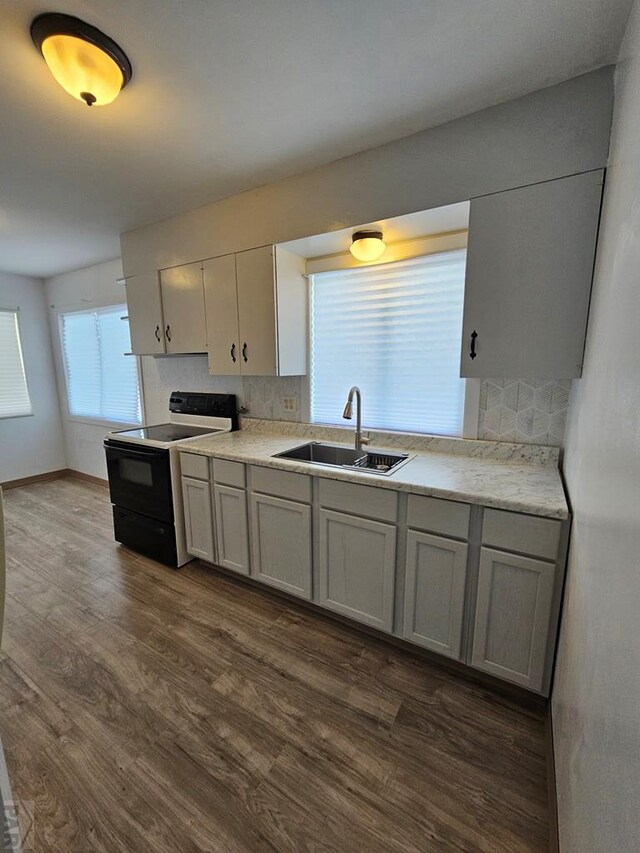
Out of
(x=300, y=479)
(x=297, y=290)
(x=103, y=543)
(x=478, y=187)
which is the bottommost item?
(x=103, y=543)

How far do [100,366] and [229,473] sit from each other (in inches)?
116

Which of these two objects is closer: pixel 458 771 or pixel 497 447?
pixel 458 771

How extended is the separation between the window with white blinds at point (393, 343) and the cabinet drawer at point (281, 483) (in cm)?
72

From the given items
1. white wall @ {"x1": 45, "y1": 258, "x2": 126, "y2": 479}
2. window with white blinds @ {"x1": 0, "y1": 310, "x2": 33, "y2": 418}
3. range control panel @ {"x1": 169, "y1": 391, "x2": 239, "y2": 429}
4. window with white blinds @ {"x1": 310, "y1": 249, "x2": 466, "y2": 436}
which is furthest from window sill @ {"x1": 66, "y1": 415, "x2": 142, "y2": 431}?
window with white blinds @ {"x1": 310, "y1": 249, "x2": 466, "y2": 436}

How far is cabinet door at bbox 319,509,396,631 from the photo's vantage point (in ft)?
5.78

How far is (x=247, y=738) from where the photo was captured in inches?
55.7

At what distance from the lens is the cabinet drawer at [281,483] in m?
1.96

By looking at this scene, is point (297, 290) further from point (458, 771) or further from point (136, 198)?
point (458, 771)

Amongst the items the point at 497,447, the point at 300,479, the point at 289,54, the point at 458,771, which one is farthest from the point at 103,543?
the point at 289,54

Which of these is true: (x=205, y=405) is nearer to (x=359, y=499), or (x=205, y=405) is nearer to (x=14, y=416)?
(x=359, y=499)

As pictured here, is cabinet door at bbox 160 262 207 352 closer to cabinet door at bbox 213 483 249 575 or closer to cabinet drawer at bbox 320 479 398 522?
cabinet door at bbox 213 483 249 575

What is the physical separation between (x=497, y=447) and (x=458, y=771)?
1400mm

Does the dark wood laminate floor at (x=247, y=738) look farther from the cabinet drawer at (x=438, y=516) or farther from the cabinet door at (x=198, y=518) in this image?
the cabinet drawer at (x=438, y=516)

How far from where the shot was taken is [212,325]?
2.64 metres
